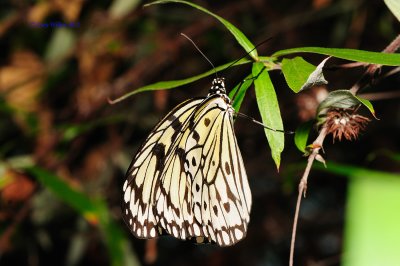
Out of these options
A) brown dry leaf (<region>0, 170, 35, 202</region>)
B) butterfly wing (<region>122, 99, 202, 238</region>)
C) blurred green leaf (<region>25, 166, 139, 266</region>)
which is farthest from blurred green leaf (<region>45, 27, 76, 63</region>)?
butterfly wing (<region>122, 99, 202, 238</region>)

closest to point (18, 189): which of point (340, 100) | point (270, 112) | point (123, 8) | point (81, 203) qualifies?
point (81, 203)

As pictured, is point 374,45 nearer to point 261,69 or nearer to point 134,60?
point 134,60

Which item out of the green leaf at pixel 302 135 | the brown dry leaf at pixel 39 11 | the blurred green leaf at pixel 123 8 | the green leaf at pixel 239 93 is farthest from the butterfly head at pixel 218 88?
the brown dry leaf at pixel 39 11

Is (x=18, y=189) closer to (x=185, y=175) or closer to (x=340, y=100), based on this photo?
(x=185, y=175)

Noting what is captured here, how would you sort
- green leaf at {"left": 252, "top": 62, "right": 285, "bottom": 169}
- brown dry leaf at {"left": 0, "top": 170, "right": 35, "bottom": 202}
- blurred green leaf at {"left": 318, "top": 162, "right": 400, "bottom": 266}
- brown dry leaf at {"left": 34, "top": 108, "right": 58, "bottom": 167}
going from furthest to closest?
brown dry leaf at {"left": 34, "top": 108, "right": 58, "bottom": 167} < brown dry leaf at {"left": 0, "top": 170, "right": 35, "bottom": 202} < green leaf at {"left": 252, "top": 62, "right": 285, "bottom": 169} < blurred green leaf at {"left": 318, "top": 162, "right": 400, "bottom": 266}

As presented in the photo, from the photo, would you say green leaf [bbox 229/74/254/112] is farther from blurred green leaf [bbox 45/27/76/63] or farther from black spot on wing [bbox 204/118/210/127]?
blurred green leaf [bbox 45/27/76/63]

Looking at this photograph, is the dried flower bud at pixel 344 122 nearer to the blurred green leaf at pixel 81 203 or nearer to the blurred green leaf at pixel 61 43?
the blurred green leaf at pixel 81 203

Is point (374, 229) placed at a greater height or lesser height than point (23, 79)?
lesser
